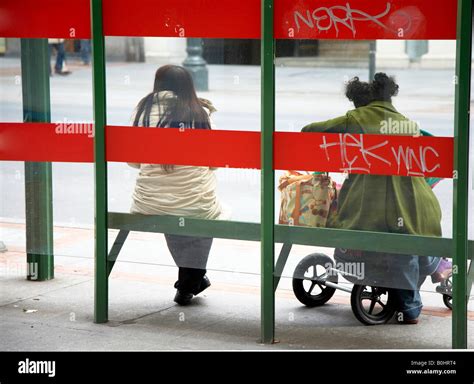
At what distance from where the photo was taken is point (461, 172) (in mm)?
5672

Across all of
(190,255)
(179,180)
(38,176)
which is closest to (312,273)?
(190,255)

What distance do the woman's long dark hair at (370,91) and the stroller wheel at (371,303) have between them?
119 cm

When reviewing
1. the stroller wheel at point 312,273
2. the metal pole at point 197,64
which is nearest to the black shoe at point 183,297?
the stroller wheel at point 312,273

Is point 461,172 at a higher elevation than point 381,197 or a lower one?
higher

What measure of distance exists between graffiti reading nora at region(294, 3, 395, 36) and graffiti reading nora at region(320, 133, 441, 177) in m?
0.64

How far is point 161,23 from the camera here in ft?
20.5

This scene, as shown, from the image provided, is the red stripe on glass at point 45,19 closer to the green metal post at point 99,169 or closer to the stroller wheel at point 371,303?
the green metal post at point 99,169

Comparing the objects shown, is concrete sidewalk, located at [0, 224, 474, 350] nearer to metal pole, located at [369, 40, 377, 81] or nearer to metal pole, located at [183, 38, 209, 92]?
metal pole, located at [183, 38, 209, 92]

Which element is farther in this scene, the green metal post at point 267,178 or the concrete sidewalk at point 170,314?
the concrete sidewalk at point 170,314

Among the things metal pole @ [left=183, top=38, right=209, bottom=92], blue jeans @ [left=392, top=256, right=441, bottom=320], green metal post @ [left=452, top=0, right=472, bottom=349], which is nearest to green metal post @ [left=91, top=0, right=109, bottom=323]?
metal pole @ [left=183, top=38, right=209, bottom=92]

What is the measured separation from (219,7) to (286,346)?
2094mm

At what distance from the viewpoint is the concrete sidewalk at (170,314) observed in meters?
6.17

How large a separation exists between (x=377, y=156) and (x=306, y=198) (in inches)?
23.6

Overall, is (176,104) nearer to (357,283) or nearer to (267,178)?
(267,178)
